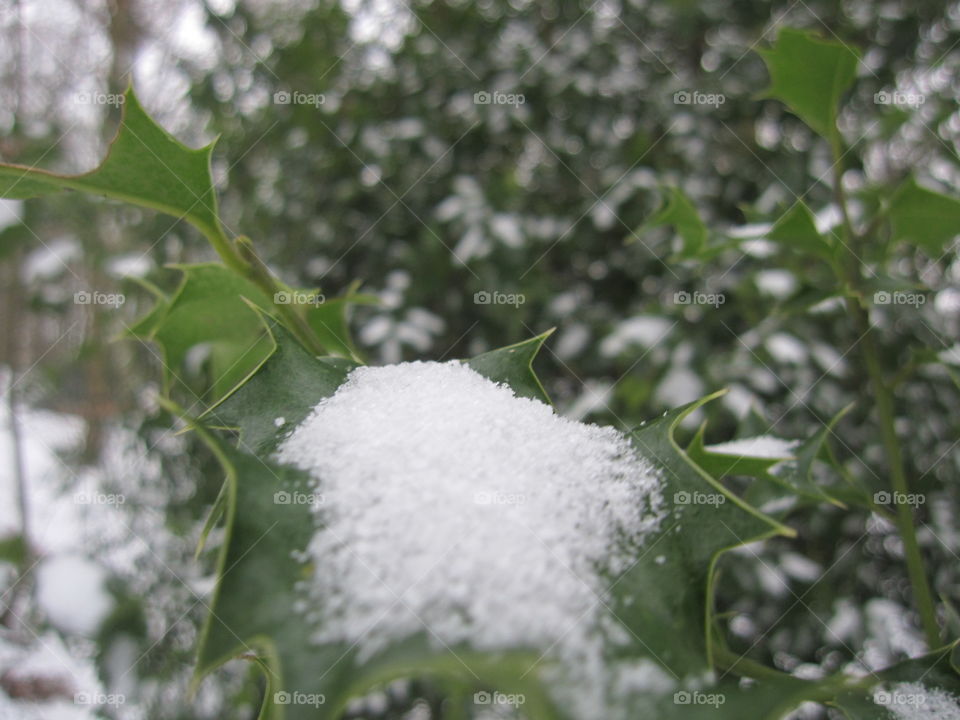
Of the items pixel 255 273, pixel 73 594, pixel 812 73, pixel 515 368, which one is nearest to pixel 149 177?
pixel 255 273

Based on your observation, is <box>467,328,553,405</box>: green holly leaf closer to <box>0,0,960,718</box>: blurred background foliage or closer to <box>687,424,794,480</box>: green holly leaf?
<box>687,424,794,480</box>: green holly leaf

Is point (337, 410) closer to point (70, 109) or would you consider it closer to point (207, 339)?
point (207, 339)

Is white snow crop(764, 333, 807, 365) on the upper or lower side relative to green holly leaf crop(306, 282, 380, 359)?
lower

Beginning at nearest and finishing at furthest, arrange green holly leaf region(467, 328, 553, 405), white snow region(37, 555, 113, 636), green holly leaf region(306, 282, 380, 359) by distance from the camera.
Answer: green holly leaf region(467, 328, 553, 405) → green holly leaf region(306, 282, 380, 359) → white snow region(37, 555, 113, 636)

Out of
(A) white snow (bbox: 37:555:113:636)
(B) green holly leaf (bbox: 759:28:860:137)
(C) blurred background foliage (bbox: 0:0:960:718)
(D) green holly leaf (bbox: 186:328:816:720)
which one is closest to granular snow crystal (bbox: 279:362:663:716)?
(D) green holly leaf (bbox: 186:328:816:720)

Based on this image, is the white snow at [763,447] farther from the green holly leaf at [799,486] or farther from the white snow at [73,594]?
the white snow at [73,594]

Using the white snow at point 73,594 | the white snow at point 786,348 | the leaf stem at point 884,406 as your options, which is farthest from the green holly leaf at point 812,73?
the white snow at point 73,594

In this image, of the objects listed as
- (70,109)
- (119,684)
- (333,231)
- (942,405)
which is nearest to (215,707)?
(119,684)
